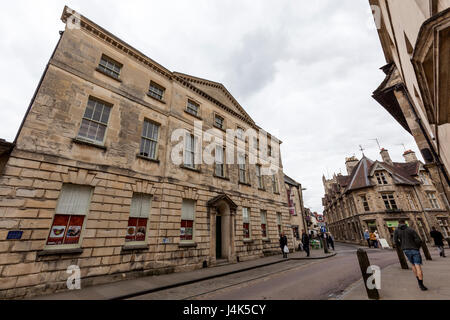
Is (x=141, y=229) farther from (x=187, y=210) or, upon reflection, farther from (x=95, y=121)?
(x=95, y=121)

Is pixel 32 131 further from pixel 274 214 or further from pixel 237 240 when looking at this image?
pixel 274 214

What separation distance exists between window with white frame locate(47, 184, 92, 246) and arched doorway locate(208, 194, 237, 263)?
6409 millimetres

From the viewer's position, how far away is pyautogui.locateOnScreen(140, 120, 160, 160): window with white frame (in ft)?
33.0

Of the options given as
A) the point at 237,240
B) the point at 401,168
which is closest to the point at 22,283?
the point at 237,240

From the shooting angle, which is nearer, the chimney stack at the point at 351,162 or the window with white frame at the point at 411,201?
the window with white frame at the point at 411,201

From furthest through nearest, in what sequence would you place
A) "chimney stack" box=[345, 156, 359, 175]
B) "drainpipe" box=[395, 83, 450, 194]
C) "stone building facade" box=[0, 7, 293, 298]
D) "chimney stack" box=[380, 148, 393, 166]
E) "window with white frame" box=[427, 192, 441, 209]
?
"chimney stack" box=[345, 156, 359, 175] < "chimney stack" box=[380, 148, 393, 166] < "window with white frame" box=[427, 192, 441, 209] < "drainpipe" box=[395, 83, 450, 194] < "stone building facade" box=[0, 7, 293, 298]

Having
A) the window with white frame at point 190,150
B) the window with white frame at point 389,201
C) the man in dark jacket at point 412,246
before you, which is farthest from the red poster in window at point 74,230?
the window with white frame at point 389,201

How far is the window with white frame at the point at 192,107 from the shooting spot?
13.4 metres

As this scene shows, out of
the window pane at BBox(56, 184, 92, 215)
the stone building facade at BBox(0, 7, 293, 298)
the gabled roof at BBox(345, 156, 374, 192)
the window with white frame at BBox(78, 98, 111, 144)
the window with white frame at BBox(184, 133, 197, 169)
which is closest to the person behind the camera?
the stone building facade at BBox(0, 7, 293, 298)

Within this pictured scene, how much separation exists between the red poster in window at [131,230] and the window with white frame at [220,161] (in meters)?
6.48

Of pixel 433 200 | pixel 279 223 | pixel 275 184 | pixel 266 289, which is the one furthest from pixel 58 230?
pixel 433 200

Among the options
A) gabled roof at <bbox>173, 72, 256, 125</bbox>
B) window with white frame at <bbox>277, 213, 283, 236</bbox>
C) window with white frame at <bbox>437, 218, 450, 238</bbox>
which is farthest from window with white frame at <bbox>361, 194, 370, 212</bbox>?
gabled roof at <bbox>173, 72, 256, 125</bbox>

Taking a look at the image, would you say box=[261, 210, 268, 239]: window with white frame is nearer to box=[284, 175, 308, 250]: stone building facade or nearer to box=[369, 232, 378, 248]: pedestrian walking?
box=[284, 175, 308, 250]: stone building facade

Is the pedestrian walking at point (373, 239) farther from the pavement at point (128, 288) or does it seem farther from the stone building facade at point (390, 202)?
the pavement at point (128, 288)
